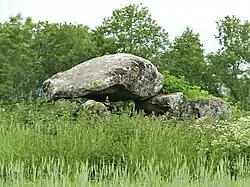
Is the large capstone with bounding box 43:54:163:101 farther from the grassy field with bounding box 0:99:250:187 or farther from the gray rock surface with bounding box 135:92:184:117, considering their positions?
the grassy field with bounding box 0:99:250:187

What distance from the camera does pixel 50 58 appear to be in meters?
31.6

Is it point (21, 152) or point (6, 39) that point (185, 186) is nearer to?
point (21, 152)

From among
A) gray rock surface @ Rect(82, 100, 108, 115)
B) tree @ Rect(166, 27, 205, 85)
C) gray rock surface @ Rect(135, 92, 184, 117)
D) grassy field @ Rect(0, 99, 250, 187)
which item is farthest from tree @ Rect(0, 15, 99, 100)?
grassy field @ Rect(0, 99, 250, 187)

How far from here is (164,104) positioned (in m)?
13.6

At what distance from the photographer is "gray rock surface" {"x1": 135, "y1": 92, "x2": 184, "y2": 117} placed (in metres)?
13.5

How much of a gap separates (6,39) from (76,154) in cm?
2307

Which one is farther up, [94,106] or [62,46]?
[62,46]

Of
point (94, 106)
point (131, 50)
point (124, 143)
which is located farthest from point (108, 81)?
point (131, 50)

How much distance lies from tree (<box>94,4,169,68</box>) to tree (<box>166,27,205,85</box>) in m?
0.76

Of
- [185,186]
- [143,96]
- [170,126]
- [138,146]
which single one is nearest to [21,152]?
[138,146]

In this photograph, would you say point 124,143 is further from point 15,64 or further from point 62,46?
point 62,46

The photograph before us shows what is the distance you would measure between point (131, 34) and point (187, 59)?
3.30m

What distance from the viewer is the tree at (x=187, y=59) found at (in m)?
30.2

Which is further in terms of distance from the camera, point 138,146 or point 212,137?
point 212,137
